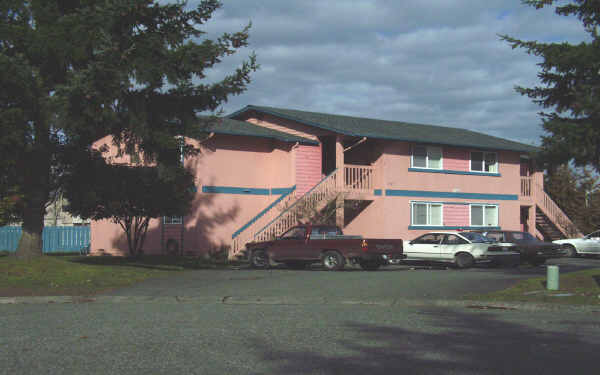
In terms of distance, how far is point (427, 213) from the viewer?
32.8 meters

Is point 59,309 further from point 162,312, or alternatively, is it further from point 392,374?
point 392,374

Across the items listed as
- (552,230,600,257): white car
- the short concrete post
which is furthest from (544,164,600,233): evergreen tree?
the short concrete post

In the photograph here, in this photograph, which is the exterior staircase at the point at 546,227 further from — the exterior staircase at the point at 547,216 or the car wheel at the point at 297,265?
the car wheel at the point at 297,265

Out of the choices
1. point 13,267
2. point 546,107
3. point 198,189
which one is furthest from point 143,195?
point 546,107

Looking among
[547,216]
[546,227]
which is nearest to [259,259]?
[547,216]

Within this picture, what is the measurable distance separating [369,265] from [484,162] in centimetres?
1465

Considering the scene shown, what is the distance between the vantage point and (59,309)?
12.4m

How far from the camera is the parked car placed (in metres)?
24.1

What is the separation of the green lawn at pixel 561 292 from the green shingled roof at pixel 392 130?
13.9m

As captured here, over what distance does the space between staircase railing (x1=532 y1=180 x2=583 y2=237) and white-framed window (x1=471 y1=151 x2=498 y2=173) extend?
2372mm

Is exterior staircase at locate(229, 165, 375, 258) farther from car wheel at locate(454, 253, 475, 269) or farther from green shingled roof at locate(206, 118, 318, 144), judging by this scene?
car wheel at locate(454, 253, 475, 269)

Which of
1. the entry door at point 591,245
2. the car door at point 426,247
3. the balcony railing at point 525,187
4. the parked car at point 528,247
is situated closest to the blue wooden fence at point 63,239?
the car door at point 426,247

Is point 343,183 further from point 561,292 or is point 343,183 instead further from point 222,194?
point 561,292

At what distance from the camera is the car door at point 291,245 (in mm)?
22734
